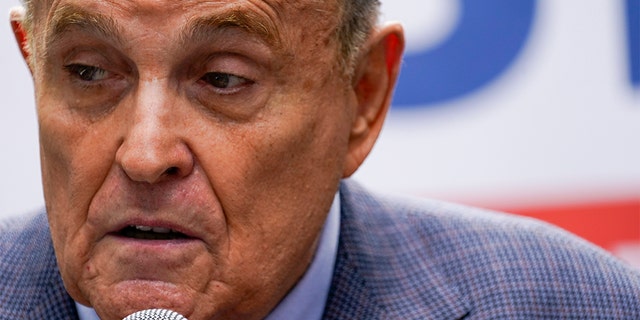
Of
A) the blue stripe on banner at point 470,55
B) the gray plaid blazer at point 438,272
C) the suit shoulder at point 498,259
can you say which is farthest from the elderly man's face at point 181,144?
the blue stripe on banner at point 470,55

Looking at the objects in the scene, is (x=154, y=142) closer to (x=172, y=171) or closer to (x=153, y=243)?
(x=172, y=171)

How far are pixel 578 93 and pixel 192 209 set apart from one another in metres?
2.08

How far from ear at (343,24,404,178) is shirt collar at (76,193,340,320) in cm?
20

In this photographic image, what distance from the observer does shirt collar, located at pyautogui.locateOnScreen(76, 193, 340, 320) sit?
234 cm

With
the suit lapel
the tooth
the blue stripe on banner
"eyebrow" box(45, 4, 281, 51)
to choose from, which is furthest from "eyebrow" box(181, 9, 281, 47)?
the blue stripe on banner

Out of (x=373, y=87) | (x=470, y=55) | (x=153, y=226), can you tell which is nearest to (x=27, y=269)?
(x=153, y=226)

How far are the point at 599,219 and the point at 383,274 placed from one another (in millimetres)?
1550

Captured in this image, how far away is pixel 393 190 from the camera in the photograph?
3.76m

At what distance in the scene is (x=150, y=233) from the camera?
201cm

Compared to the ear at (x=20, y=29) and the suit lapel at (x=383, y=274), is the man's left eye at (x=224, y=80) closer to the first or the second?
the ear at (x=20, y=29)

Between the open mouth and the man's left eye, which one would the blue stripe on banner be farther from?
the open mouth

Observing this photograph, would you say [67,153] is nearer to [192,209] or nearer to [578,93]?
[192,209]

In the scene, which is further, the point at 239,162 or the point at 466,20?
the point at 466,20

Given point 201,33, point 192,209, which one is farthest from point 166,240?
point 201,33
